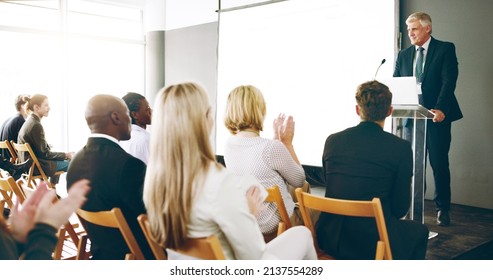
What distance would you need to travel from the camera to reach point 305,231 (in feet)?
6.48

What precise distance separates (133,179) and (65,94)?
6.48 m

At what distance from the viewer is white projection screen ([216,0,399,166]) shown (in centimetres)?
504

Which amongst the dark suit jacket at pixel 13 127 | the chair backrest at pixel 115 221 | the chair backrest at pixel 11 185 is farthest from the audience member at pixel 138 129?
the dark suit jacket at pixel 13 127

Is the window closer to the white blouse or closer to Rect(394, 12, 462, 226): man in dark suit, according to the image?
Rect(394, 12, 462, 226): man in dark suit

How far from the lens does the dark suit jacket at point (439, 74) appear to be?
3.69 meters

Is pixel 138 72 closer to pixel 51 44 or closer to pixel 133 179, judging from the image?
pixel 51 44

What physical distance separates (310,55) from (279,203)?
383cm

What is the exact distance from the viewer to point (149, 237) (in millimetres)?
1743

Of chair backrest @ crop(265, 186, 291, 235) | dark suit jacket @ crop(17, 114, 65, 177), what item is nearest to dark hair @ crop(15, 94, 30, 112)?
dark suit jacket @ crop(17, 114, 65, 177)

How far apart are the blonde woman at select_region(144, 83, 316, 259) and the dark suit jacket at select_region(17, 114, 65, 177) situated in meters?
3.67

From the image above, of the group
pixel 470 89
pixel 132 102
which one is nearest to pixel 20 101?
pixel 132 102

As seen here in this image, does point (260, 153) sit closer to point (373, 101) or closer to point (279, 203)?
point (279, 203)

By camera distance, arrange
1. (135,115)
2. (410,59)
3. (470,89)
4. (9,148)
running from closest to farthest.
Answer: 1. (135,115)
2. (410,59)
3. (470,89)
4. (9,148)

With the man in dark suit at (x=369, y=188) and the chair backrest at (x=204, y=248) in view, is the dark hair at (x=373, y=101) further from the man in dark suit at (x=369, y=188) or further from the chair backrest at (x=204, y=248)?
the chair backrest at (x=204, y=248)
